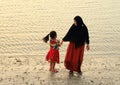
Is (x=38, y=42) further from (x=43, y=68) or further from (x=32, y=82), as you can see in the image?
(x=32, y=82)

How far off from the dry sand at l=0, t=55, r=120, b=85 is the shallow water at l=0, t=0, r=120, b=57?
79 centimetres

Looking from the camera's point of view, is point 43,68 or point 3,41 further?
point 3,41

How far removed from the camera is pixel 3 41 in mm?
13117

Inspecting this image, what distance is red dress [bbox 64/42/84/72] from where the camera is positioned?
387 inches

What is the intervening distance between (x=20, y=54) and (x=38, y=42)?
146 centimetres

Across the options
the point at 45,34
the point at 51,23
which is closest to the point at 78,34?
the point at 45,34

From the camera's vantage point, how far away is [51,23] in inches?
607

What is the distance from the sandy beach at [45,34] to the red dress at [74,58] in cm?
21

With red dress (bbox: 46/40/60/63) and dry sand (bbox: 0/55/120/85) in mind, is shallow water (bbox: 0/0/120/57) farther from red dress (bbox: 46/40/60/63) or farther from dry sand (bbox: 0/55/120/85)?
red dress (bbox: 46/40/60/63)

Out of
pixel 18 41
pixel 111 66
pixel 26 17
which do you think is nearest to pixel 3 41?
pixel 18 41

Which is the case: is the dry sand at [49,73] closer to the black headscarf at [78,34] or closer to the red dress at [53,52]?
the red dress at [53,52]

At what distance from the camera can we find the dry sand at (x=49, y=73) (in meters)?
9.09

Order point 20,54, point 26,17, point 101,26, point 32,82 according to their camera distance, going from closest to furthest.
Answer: point 32,82 → point 20,54 → point 101,26 → point 26,17

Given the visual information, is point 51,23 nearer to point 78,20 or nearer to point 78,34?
point 78,34
